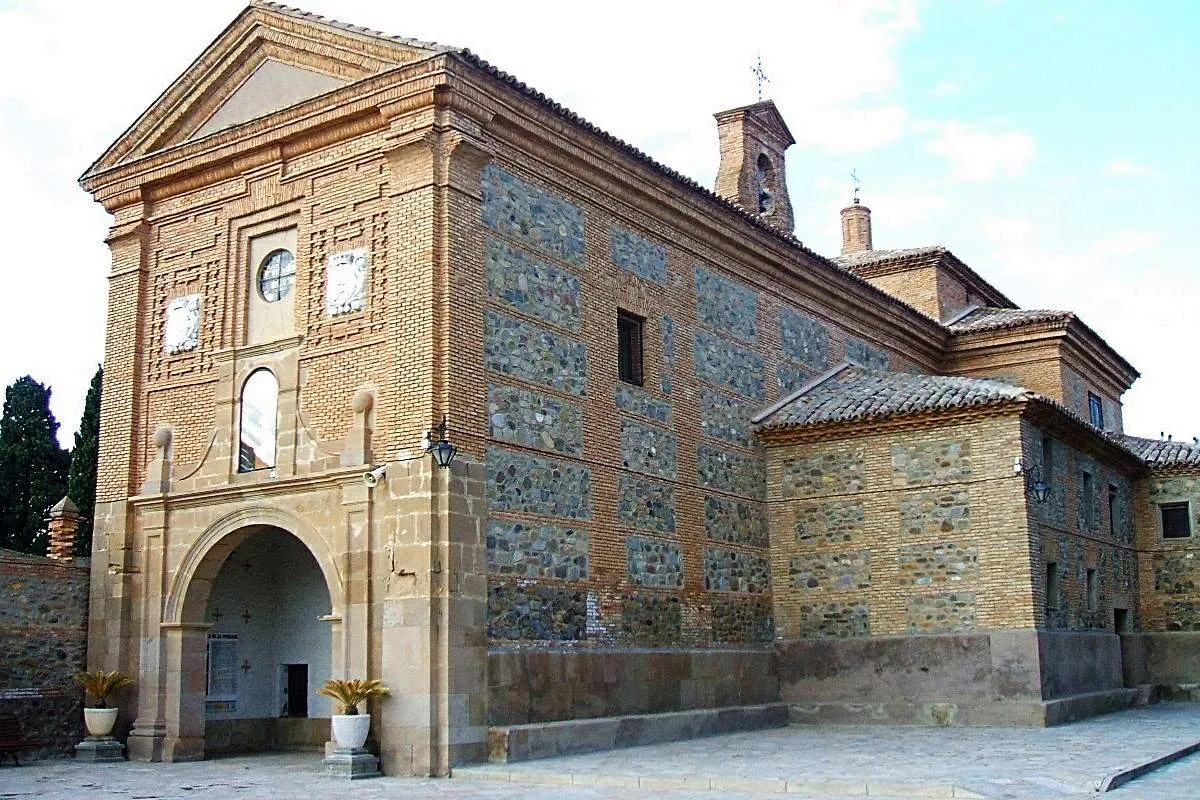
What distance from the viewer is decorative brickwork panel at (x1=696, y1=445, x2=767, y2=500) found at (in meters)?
18.1

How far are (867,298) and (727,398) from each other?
5424 mm

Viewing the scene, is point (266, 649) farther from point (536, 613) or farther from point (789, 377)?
point (789, 377)

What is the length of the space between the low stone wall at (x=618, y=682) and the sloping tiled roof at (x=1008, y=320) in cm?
1098

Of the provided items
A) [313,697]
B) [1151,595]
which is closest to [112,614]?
[313,697]

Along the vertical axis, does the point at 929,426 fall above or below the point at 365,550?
above

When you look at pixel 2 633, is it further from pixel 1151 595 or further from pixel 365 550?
pixel 1151 595

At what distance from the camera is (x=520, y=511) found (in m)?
14.3

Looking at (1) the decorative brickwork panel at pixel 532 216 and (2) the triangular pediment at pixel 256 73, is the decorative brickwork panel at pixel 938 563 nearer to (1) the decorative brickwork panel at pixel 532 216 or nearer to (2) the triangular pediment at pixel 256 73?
(1) the decorative brickwork panel at pixel 532 216

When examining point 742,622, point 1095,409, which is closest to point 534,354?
point 742,622

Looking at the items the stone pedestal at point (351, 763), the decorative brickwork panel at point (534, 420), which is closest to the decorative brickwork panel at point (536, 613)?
the decorative brickwork panel at point (534, 420)

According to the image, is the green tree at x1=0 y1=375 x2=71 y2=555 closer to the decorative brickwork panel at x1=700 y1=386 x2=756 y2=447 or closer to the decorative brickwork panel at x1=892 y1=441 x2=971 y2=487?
the decorative brickwork panel at x1=700 y1=386 x2=756 y2=447

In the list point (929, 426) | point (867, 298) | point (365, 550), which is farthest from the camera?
point (867, 298)

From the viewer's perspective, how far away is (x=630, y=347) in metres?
17.3

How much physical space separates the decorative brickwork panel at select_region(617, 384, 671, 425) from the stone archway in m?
4.36
